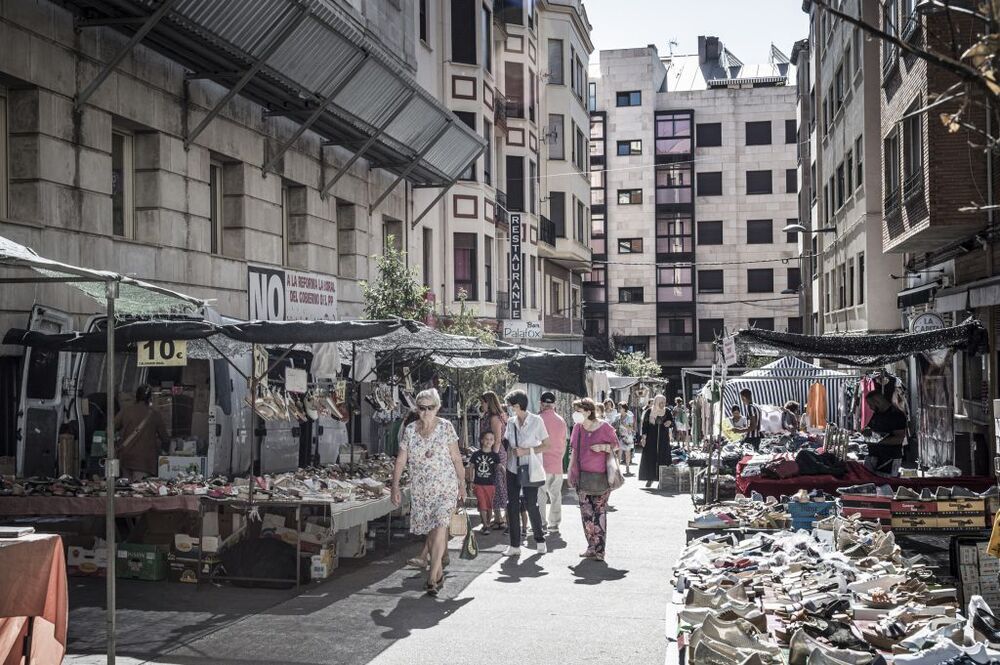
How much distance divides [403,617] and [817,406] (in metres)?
21.8

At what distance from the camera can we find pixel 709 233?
251ft

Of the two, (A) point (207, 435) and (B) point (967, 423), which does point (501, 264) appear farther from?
(A) point (207, 435)

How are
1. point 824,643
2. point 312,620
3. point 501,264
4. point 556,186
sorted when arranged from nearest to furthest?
point 824,643
point 312,620
point 501,264
point 556,186

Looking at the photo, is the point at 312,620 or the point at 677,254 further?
the point at 677,254

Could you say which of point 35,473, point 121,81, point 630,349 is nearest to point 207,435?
point 35,473

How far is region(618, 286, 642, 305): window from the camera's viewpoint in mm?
77062

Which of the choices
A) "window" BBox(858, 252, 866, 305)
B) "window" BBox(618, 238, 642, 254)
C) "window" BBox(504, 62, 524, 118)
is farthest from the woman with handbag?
"window" BBox(618, 238, 642, 254)

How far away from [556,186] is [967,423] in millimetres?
28549

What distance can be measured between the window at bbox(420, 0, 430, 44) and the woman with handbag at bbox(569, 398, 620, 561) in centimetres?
1944

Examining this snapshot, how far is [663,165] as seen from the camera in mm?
76375

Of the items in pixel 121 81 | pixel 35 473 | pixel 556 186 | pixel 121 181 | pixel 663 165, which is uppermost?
pixel 663 165

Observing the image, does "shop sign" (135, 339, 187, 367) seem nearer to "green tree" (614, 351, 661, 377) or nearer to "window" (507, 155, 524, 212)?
"window" (507, 155, 524, 212)

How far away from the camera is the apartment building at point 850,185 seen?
30.5m

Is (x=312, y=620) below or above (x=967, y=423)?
below
